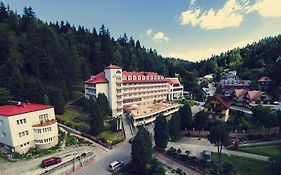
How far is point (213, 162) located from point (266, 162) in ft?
37.9

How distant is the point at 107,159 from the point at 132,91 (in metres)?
33.4

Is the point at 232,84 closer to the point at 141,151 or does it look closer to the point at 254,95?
the point at 254,95

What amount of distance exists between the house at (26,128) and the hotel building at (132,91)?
1990 centimetres

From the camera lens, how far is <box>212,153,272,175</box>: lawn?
33.9 meters

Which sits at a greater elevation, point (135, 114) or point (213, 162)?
point (135, 114)

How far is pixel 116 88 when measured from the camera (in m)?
59.8

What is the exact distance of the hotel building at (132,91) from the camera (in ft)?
190

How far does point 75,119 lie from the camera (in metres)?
51.8

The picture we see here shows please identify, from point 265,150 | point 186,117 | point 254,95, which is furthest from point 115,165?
point 254,95

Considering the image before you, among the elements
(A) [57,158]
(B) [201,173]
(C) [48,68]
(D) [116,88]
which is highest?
(C) [48,68]

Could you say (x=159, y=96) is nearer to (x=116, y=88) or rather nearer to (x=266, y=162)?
(x=116, y=88)

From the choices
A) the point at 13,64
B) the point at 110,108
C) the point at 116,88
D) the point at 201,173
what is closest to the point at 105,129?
the point at 110,108

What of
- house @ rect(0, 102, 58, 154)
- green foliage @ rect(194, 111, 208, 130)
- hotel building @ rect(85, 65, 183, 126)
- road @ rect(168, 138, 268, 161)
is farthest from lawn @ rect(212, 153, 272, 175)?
house @ rect(0, 102, 58, 154)

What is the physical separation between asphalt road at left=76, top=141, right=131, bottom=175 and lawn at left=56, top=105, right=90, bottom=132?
38.7 ft
